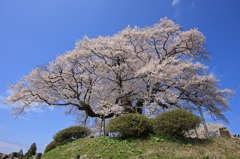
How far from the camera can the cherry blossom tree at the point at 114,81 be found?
678 inches

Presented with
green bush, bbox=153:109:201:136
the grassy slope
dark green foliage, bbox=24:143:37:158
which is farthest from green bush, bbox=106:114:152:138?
dark green foliage, bbox=24:143:37:158

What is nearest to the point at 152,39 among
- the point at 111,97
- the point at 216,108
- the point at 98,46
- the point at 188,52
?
the point at 188,52

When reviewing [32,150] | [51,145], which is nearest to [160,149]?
[51,145]

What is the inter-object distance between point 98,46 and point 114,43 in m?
1.52

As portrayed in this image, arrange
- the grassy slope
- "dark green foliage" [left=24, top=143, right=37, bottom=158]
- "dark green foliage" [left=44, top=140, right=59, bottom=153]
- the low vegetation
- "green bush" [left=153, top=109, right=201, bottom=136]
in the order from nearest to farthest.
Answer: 1. the grassy slope
2. "green bush" [left=153, top=109, right=201, bottom=136]
3. the low vegetation
4. "dark green foliage" [left=44, top=140, right=59, bottom=153]
5. "dark green foliage" [left=24, top=143, right=37, bottom=158]

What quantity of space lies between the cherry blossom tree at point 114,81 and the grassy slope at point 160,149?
18.9ft

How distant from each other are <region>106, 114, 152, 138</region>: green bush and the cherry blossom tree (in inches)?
196

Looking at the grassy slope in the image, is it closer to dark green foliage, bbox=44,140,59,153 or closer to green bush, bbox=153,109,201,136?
green bush, bbox=153,109,201,136

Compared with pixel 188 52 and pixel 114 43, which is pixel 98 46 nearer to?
pixel 114 43

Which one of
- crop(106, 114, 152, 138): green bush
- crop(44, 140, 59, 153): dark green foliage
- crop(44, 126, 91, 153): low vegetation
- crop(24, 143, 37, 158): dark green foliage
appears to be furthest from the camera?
crop(24, 143, 37, 158): dark green foliage

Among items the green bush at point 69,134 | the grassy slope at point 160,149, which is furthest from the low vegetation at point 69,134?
the grassy slope at point 160,149

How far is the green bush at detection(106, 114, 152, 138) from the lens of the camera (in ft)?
36.4

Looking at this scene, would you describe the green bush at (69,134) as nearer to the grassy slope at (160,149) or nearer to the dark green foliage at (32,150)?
the grassy slope at (160,149)

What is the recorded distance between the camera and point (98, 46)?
18.0 m
